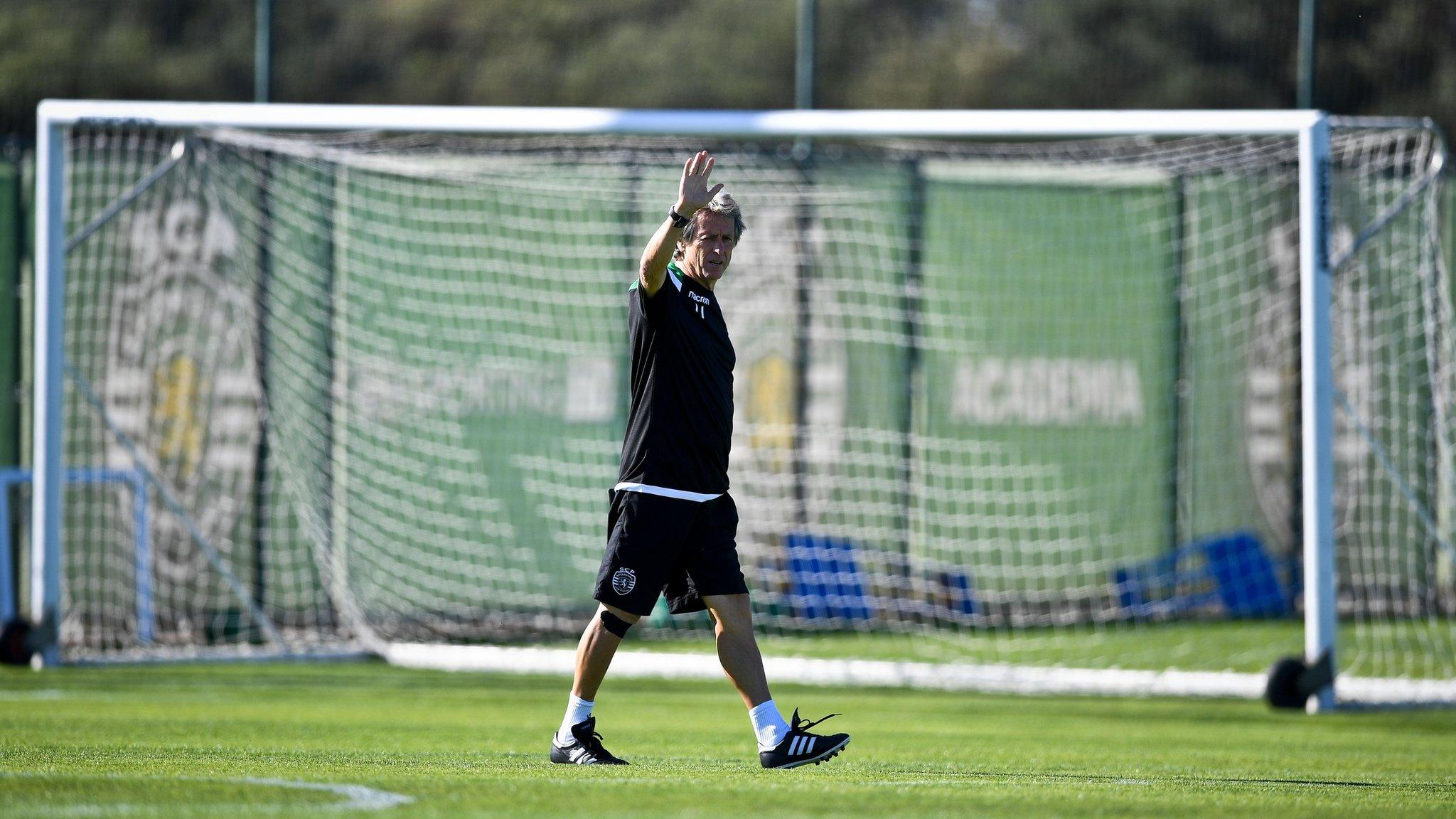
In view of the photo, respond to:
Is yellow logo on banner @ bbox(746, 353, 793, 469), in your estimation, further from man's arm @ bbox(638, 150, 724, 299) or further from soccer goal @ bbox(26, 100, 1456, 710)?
man's arm @ bbox(638, 150, 724, 299)

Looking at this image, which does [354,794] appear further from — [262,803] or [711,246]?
[711,246]

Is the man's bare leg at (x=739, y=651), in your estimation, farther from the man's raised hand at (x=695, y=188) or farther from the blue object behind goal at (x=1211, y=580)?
the blue object behind goal at (x=1211, y=580)

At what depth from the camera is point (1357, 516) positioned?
498 inches

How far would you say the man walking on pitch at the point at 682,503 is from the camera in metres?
5.29

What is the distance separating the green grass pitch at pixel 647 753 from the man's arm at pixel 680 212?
1451 millimetres

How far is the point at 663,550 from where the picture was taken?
5297 mm

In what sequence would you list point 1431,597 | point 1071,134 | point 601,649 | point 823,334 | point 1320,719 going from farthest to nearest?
point 823,334 → point 1431,597 → point 1071,134 → point 1320,719 → point 601,649

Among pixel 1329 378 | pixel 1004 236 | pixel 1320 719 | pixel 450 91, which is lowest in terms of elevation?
pixel 1320 719

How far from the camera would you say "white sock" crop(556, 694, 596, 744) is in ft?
17.8

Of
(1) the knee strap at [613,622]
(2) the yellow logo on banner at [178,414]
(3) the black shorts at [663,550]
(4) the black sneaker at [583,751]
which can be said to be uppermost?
(2) the yellow logo on banner at [178,414]

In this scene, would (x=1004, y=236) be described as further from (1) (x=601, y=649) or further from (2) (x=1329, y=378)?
(1) (x=601, y=649)

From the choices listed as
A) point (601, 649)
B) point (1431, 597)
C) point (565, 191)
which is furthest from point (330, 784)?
point (1431, 597)

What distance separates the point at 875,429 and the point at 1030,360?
1.46 m

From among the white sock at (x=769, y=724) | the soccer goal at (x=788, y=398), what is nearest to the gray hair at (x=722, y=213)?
the white sock at (x=769, y=724)
